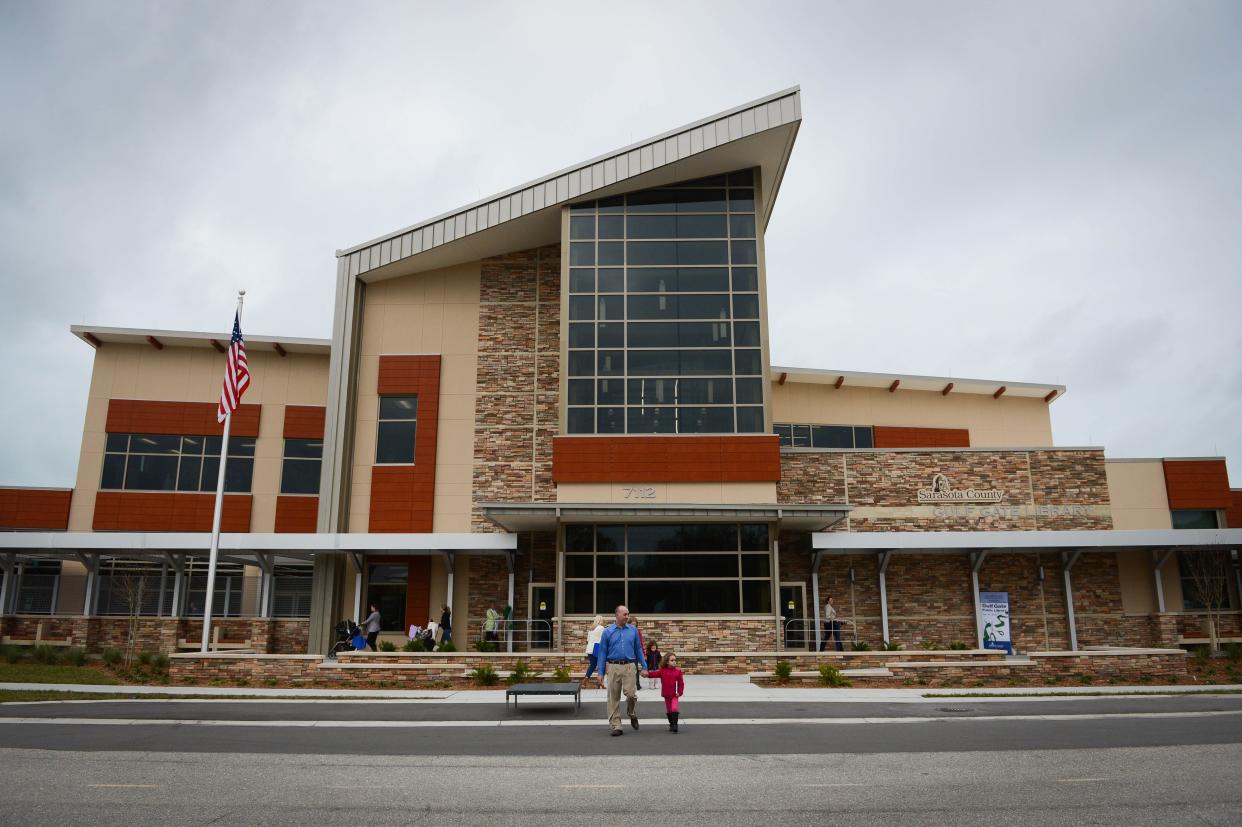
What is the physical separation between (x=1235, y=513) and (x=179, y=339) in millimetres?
37729

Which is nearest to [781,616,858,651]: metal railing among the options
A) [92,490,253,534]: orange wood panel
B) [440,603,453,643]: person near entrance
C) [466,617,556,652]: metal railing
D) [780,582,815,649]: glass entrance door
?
[780,582,815,649]: glass entrance door

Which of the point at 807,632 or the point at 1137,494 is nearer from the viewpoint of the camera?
the point at 807,632

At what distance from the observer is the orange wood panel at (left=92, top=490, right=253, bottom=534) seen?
31359mm

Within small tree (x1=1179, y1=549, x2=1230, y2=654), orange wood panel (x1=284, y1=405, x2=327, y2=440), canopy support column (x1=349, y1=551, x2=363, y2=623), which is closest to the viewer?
canopy support column (x1=349, y1=551, x2=363, y2=623)

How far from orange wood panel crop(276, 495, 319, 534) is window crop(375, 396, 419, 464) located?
17.6ft

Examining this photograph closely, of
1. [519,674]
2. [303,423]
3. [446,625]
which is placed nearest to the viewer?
[519,674]

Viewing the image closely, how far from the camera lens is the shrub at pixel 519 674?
1927cm

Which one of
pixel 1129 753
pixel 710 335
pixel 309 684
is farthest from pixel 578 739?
pixel 710 335

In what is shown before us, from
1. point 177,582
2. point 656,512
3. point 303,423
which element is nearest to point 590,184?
point 656,512

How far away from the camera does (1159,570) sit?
26.9m

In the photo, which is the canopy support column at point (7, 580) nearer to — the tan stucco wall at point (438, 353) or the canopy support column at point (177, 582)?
→ the canopy support column at point (177, 582)

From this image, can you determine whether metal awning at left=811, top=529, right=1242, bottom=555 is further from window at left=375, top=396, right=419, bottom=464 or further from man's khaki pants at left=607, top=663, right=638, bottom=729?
man's khaki pants at left=607, top=663, right=638, bottom=729

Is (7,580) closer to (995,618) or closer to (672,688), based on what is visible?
(672,688)

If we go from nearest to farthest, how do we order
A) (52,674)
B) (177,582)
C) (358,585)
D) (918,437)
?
(52,674)
(358,585)
(177,582)
(918,437)
